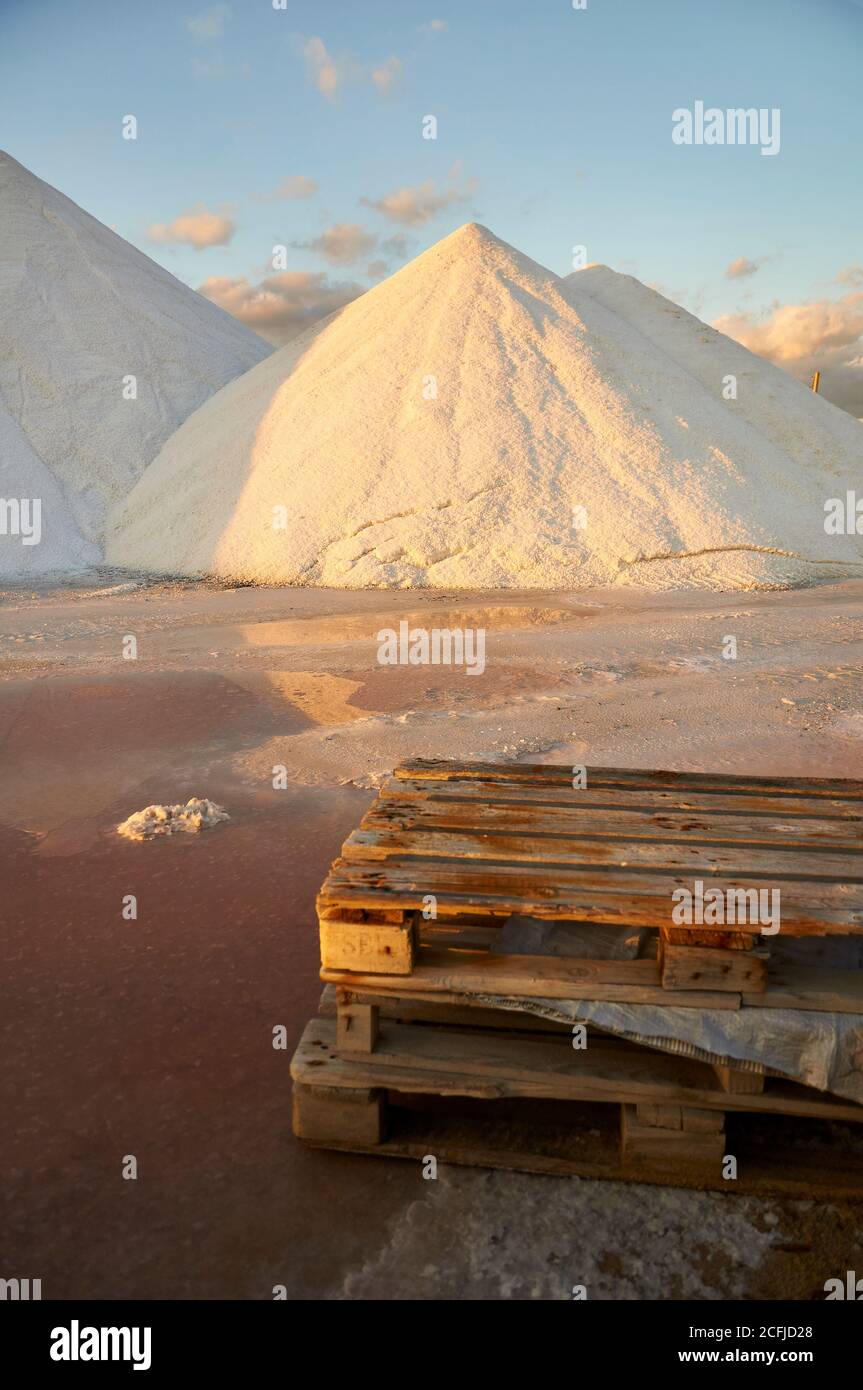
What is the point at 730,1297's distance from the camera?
216cm

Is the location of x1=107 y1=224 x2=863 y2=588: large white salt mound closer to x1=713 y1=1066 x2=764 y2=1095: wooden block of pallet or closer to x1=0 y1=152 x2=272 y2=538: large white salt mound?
x1=0 y1=152 x2=272 y2=538: large white salt mound

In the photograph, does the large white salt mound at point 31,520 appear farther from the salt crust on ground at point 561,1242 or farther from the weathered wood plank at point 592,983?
the salt crust on ground at point 561,1242

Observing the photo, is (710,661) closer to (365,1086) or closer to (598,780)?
→ (598,780)

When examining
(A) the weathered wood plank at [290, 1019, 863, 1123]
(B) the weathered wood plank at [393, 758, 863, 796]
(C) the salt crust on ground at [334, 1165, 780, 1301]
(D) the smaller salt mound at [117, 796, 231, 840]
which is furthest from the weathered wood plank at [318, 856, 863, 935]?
(D) the smaller salt mound at [117, 796, 231, 840]

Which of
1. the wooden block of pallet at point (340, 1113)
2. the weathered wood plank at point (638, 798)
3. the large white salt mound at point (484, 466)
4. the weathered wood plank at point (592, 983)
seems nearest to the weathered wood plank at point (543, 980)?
the weathered wood plank at point (592, 983)

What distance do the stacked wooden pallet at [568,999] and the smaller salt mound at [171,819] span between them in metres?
2.26

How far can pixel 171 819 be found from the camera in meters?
4.96

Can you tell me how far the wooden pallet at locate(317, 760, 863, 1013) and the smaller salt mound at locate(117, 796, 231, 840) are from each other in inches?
83.0

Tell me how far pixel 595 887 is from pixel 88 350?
27.0 m

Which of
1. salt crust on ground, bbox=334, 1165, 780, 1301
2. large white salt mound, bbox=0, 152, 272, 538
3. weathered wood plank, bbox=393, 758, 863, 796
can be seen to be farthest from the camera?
large white salt mound, bbox=0, 152, 272, 538

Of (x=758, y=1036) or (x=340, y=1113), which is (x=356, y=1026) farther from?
(x=758, y=1036)

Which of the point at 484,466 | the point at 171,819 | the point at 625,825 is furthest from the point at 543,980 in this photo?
the point at 484,466

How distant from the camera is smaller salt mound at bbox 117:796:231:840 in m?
4.86

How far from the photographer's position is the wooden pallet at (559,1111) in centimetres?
245
